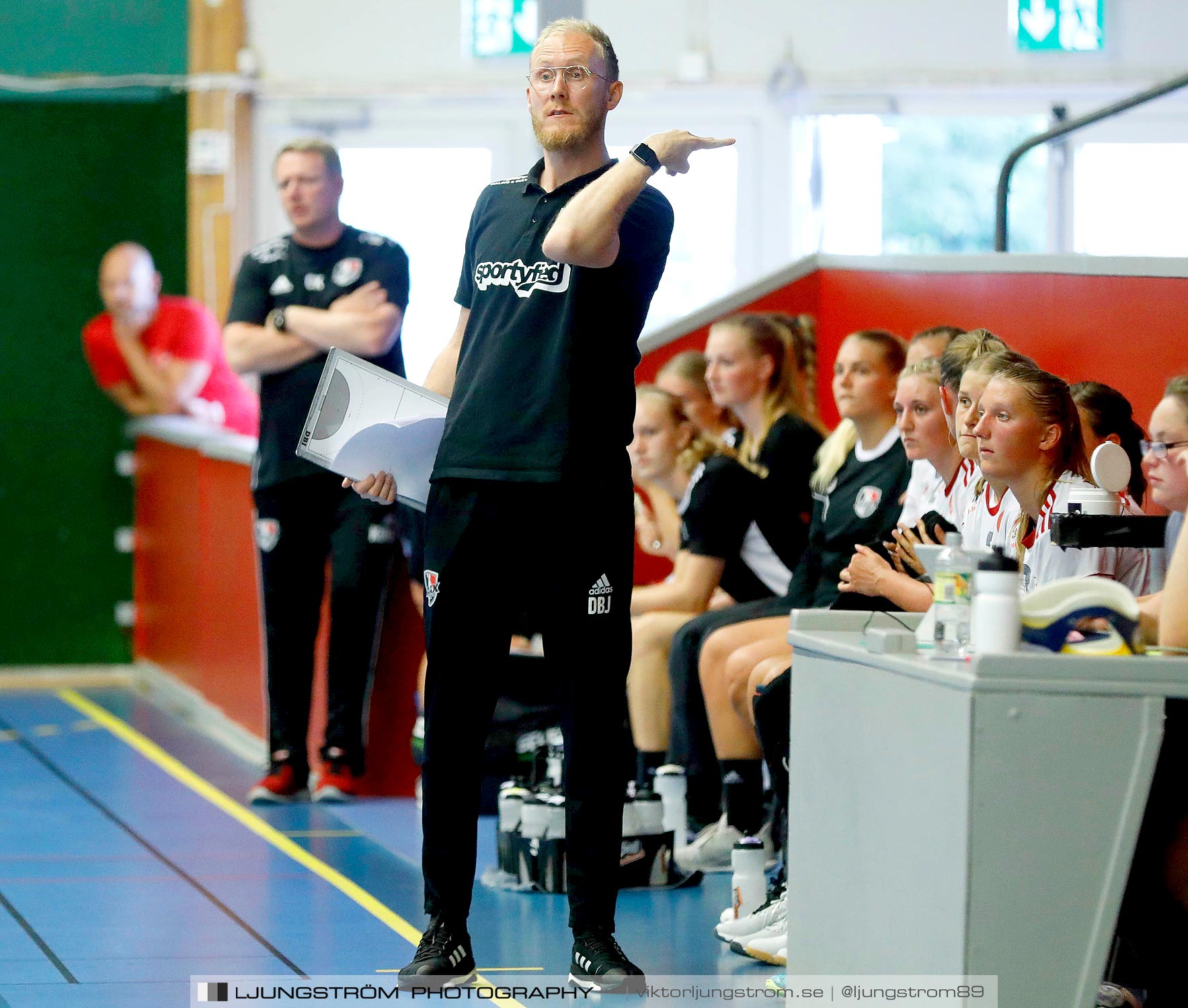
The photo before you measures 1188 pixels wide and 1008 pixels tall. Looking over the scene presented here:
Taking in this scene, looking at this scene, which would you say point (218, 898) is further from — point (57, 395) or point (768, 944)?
point (57, 395)

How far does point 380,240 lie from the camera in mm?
5277

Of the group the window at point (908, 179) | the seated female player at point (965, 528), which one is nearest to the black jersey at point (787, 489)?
the seated female player at point (965, 528)

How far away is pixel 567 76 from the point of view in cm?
301

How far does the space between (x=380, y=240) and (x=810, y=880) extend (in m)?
3.01

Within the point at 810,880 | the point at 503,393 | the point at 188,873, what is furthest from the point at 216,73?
the point at 810,880

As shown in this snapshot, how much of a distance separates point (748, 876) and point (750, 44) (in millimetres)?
6534

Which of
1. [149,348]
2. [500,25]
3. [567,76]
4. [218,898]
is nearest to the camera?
[567,76]

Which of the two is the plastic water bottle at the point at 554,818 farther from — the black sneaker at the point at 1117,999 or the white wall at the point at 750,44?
the white wall at the point at 750,44

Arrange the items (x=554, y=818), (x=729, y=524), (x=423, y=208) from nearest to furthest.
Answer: (x=554, y=818)
(x=729, y=524)
(x=423, y=208)

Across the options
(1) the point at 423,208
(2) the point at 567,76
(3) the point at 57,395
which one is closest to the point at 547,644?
(2) the point at 567,76

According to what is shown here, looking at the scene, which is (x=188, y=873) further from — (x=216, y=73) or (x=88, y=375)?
(x=216, y=73)

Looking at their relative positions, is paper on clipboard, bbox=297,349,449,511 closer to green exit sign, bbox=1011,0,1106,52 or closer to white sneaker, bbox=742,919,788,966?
white sneaker, bbox=742,919,788,966

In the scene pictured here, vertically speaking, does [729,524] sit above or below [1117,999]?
above

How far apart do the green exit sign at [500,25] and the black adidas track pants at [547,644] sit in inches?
263
